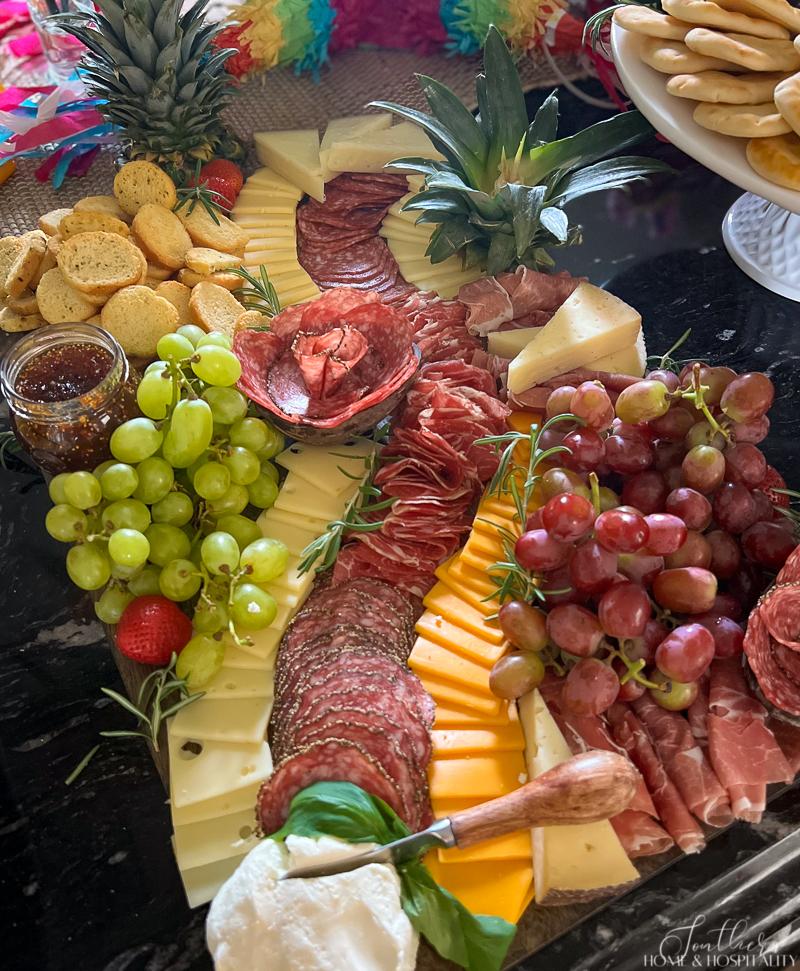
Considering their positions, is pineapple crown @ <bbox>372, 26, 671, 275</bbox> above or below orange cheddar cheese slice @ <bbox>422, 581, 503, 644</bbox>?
Result: above

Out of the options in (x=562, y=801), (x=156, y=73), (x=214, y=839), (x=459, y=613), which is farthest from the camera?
(x=156, y=73)

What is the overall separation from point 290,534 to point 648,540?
40 cm

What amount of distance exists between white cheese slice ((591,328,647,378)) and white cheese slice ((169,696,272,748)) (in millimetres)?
573

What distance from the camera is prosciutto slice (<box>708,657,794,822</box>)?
2.56 feet

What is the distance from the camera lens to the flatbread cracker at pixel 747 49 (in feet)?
3.32

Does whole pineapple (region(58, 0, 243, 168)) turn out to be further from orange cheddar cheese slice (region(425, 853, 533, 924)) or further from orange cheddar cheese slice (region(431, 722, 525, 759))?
orange cheddar cheese slice (region(425, 853, 533, 924))

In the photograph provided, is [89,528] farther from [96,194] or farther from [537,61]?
[537,61]

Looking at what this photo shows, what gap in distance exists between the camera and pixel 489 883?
0.75m

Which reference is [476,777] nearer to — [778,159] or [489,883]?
[489,883]

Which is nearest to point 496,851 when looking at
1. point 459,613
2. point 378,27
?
point 459,613

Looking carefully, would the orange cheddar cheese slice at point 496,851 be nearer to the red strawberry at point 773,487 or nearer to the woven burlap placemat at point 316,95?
the red strawberry at point 773,487

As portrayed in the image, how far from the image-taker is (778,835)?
0.82 m

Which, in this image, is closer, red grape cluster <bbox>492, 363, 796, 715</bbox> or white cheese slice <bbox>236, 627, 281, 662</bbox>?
red grape cluster <bbox>492, 363, 796, 715</bbox>

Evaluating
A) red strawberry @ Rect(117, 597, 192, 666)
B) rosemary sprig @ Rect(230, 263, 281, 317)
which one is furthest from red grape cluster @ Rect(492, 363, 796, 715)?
rosemary sprig @ Rect(230, 263, 281, 317)
